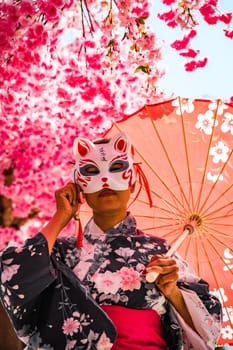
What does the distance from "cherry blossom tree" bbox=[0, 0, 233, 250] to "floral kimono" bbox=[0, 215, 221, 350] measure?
1099 millimetres

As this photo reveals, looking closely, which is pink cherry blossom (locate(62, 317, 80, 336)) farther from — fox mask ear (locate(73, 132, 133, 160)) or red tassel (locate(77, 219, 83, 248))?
fox mask ear (locate(73, 132, 133, 160))

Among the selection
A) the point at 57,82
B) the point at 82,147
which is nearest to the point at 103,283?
the point at 82,147

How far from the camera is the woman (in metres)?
2.93

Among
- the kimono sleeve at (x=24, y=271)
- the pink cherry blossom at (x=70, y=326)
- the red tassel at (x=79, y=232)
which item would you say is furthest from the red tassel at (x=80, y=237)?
the pink cherry blossom at (x=70, y=326)

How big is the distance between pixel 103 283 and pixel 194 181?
726 mm

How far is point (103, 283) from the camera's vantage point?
2.99m

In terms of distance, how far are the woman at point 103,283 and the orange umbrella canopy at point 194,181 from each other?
202mm

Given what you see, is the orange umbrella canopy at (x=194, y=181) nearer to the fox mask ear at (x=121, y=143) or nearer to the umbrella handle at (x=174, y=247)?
the umbrella handle at (x=174, y=247)

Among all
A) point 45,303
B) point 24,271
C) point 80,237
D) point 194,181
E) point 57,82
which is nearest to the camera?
point 24,271

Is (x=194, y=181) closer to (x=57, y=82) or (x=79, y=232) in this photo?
(x=79, y=232)

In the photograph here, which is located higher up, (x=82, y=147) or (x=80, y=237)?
(x=82, y=147)

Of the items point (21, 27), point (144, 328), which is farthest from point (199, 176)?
point (21, 27)

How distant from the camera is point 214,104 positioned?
3410mm

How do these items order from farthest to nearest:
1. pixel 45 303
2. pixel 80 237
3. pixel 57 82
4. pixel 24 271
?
pixel 57 82 < pixel 80 237 < pixel 45 303 < pixel 24 271
